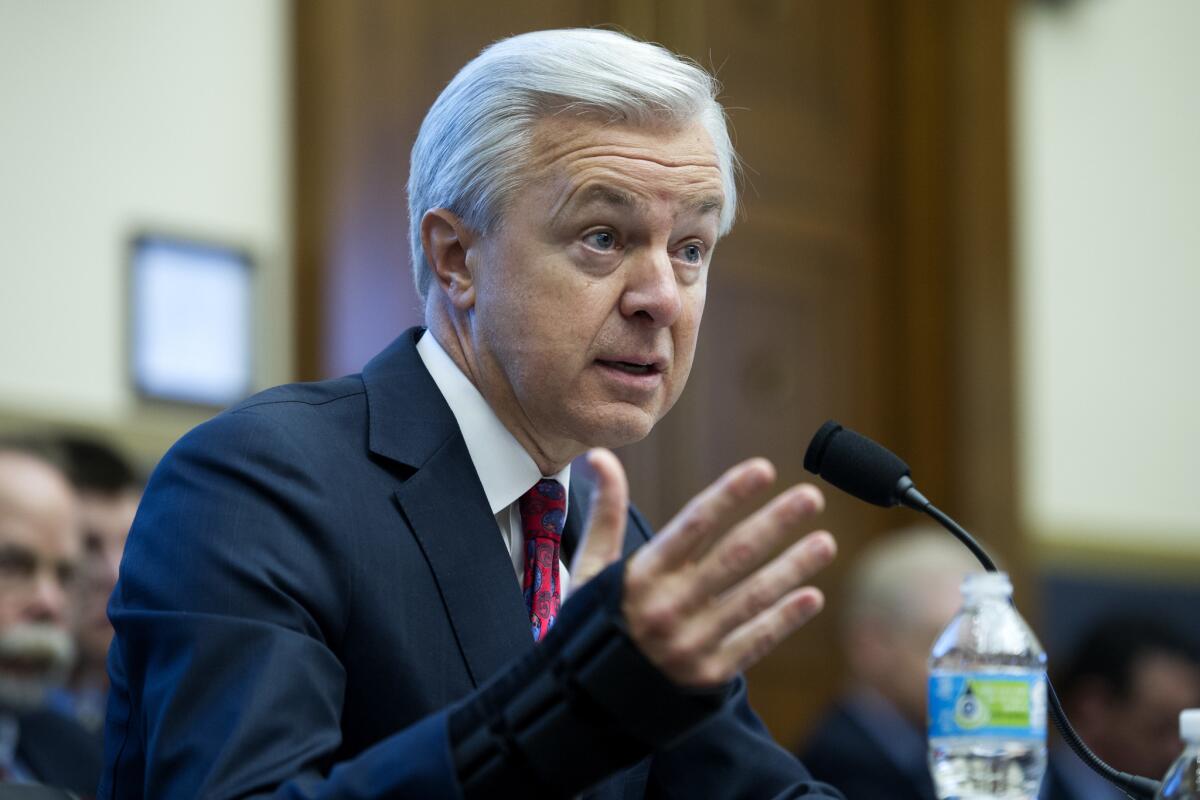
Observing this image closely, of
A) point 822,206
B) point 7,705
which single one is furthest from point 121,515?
point 822,206

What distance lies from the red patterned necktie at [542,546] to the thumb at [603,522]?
1.38 ft

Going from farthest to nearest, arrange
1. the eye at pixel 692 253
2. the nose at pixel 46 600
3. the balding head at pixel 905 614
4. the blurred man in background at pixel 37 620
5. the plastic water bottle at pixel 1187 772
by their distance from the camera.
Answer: the balding head at pixel 905 614 → the nose at pixel 46 600 → the blurred man in background at pixel 37 620 → the eye at pixel 692 253 → the plastic water bottle at pixel 1187 772

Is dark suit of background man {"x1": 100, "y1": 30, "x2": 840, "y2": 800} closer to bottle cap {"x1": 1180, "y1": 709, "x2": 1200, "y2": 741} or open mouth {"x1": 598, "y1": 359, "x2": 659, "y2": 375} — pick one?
open mouth {"x1": 598, "y1": 359, "x2": 659, "y2": 375}

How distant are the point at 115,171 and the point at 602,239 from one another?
92.4 inches

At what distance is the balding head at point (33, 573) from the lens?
3385 mm

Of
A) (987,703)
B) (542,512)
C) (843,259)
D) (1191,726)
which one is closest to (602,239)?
(542,512)

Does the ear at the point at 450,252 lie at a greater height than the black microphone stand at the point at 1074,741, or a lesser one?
greater

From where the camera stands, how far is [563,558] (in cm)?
217

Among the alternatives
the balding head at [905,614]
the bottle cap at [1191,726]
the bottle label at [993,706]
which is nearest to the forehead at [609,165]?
the bottle label at [993,706]

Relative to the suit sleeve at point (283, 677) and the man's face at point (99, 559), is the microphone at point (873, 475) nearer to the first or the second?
the suit sleeve at point (283, 677)

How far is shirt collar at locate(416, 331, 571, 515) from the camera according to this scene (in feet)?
6.68

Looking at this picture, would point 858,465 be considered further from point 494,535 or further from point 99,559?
point 99,559

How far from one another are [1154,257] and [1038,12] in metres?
0.99

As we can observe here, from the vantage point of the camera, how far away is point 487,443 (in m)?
2.05
